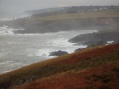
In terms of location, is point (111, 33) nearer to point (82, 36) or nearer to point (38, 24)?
point (82, 36)

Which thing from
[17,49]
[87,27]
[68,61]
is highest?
[68,61]

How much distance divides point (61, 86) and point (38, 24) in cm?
11225

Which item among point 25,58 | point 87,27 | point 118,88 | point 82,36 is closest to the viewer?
point 118,88

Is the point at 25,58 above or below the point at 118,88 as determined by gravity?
below

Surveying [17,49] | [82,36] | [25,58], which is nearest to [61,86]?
[25,58]

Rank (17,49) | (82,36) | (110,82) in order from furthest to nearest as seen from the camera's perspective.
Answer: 1. (82,36)
2. (17,49)
3. (110,82)

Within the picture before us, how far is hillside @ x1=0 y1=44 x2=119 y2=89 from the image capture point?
24.2 m

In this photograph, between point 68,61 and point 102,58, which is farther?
→ point 68,61

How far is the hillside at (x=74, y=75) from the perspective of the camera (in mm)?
24188

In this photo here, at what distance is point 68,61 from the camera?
3675cm

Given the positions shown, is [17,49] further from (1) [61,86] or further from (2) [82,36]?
(1) [61,86]

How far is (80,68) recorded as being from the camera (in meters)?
31.3

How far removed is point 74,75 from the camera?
2775 cm

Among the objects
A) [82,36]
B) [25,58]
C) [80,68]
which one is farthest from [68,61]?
[82,36]
